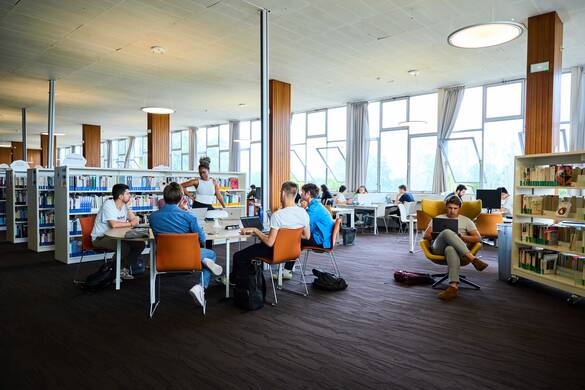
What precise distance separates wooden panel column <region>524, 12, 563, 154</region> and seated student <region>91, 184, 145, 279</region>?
6114mm

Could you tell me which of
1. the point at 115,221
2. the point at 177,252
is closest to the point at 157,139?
the point at 115,221

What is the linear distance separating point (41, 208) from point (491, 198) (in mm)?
9054

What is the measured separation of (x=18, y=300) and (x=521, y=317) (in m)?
5.47

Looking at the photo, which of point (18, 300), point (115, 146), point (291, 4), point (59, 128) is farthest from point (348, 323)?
point (115, 146)

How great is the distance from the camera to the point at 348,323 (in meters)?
3.79

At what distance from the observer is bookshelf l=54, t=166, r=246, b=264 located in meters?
6.57

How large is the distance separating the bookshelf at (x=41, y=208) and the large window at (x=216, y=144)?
9.68 meters

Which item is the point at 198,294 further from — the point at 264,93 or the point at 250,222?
the point at 264,93

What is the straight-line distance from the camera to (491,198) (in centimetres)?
825

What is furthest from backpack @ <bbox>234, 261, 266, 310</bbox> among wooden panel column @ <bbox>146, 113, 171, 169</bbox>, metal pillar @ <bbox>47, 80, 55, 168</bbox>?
wooden panel column @ <bbox>146, 113, 171, 169</bbox>

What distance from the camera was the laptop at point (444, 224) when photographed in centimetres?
485

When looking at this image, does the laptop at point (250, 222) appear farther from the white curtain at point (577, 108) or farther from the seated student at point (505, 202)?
the white curtain at point (577, 108)

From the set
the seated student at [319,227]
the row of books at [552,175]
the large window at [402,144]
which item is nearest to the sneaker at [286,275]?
the seated student at [319,227]

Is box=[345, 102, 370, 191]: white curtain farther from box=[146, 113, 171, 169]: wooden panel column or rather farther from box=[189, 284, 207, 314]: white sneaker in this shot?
box=[189, 284, 207, 314]: white sneaker
